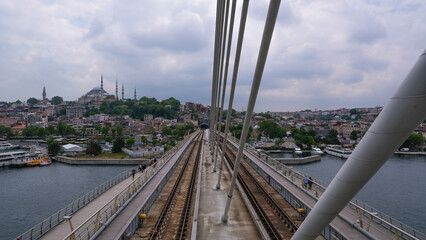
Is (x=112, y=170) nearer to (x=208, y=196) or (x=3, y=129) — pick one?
(x=208, y=196)

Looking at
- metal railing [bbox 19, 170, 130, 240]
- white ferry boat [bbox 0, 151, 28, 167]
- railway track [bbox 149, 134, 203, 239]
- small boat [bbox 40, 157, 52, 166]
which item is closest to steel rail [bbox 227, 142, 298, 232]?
railway track [bbox 149, 134, 203, 239]

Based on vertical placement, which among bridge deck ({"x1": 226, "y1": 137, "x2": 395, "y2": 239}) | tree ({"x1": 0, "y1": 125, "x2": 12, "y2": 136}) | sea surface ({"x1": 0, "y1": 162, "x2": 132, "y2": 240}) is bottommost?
sea surface ({"x1": 0, "y1": 162, "x2": 132, "y2": 240})

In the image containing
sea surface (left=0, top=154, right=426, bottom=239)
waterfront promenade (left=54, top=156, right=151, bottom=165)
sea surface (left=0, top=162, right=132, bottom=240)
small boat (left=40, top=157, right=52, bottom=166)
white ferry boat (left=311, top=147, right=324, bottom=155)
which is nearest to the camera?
sea surface (left=0, top=162, right=132, bottom=240)

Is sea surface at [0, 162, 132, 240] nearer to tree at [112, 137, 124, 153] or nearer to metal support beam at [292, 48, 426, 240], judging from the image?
tree at [112, 137, 124, 153]

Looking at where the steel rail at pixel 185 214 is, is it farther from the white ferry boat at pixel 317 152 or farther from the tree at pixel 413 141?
the tree at pixel 413 141

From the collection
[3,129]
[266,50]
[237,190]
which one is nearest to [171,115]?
[3,129]

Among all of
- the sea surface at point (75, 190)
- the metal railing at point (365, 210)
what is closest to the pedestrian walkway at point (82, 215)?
the sea surface at point (75, 190)

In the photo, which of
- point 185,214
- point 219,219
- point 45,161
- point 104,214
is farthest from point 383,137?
point 45,161
